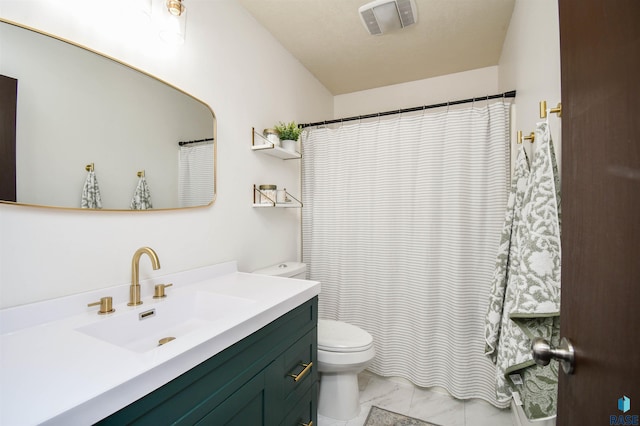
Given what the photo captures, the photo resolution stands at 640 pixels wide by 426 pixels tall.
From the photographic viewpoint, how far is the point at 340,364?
1.58m

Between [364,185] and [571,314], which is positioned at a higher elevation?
[364,185]

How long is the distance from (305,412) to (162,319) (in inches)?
30.5

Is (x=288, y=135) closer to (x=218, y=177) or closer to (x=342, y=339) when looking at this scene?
(x=218, y=177)

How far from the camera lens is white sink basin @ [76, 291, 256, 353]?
937 millimetres

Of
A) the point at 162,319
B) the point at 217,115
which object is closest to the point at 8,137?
the point at 162,319

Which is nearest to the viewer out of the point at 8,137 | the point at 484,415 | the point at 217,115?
the point at 8,137

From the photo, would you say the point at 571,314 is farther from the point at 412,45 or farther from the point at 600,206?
the point at 412,45

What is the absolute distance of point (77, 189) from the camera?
985 millimetres

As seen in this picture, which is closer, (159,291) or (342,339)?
(159,291)

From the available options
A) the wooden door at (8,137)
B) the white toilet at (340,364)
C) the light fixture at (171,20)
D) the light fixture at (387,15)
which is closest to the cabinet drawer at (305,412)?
the white toilet at (340,364)

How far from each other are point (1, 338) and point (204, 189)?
2.93ft

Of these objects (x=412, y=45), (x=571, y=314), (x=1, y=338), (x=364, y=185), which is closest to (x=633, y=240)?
(x=571, y=314)

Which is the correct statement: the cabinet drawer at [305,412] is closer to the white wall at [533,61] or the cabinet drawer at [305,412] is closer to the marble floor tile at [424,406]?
the marble floor tile at [424,406]

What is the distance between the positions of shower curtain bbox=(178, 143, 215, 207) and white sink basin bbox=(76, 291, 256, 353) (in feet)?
1.55
